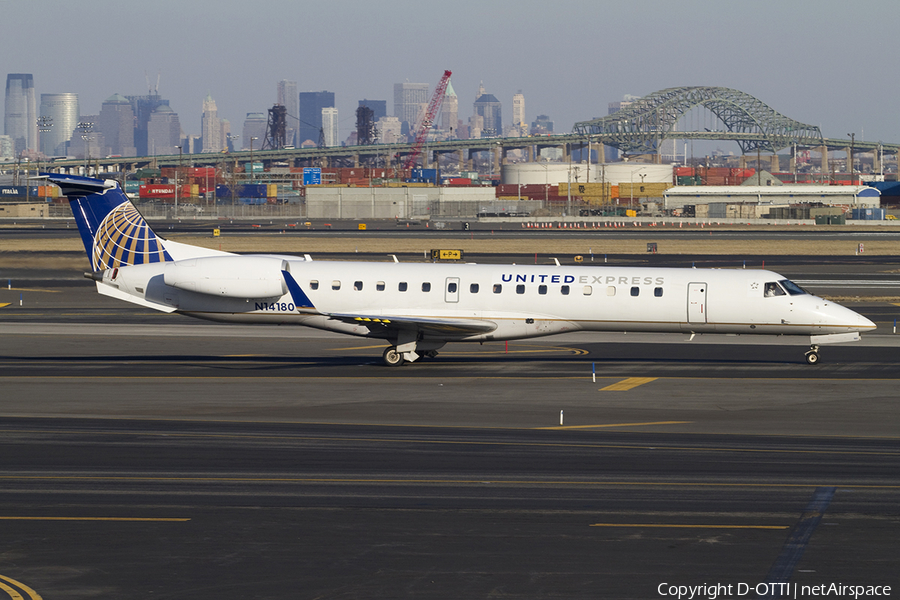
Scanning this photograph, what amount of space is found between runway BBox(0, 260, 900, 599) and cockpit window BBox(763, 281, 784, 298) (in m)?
2.47

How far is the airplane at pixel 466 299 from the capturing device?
1255 inches

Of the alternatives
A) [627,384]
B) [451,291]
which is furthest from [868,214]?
[627,384]

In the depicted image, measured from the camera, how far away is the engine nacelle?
1278 inches

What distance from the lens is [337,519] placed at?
1580cm

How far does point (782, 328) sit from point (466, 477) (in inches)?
671

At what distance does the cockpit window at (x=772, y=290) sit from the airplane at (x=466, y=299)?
3 cm

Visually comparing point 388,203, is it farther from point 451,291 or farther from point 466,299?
point 466,299

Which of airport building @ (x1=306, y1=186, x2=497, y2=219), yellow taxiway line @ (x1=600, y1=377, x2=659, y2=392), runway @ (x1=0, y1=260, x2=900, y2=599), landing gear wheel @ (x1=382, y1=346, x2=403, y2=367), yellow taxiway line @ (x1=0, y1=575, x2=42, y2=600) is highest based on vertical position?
airport building @ (x1=306, y1=186, x2=497, y2=219)

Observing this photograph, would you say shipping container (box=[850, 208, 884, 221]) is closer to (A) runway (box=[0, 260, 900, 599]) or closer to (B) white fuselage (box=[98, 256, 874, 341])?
(A) runway (box=[0, 260, 900, 599])

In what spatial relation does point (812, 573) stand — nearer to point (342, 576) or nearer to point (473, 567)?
point (473, 567)

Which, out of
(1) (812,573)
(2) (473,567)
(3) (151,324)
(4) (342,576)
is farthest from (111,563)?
(3) (151,324)

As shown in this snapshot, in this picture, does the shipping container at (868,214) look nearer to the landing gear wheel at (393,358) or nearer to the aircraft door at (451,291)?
the aircraft door at (451,291)
